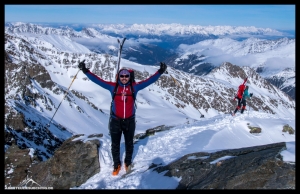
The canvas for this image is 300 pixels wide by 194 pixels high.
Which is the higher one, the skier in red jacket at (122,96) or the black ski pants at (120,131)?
the skier in red jacket at (122,96)

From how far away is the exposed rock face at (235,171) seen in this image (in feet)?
24.2

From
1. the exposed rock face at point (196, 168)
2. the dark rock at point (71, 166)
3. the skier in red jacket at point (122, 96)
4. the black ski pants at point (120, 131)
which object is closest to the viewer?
the exposed rock face at point (196, 168)

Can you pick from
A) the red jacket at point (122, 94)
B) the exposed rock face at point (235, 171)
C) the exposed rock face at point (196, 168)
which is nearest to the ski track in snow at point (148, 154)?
the exposed rock face at point (196, 168)

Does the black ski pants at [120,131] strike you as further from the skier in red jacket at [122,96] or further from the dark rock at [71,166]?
the dark rock at [71,166]

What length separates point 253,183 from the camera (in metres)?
7.54

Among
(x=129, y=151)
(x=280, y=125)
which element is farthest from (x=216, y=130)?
(x=129, y=151)

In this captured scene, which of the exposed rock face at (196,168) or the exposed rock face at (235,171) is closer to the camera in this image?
the exposed rock face at (235,171)

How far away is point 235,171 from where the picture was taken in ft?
27.8

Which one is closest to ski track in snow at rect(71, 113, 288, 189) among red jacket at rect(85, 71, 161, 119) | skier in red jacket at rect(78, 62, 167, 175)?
skier in red jacket at rect(78, 62, 167, 175)

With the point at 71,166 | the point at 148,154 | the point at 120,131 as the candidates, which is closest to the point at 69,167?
the point at 71,166

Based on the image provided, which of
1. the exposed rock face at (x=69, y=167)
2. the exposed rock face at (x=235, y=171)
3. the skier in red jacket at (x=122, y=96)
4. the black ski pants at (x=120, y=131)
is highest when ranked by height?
the skier in red jacket at (x=122, y=96)

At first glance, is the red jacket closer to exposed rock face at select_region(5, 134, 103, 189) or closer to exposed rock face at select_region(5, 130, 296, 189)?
exposed rock face at select_region(5, 130, 296, 189)
